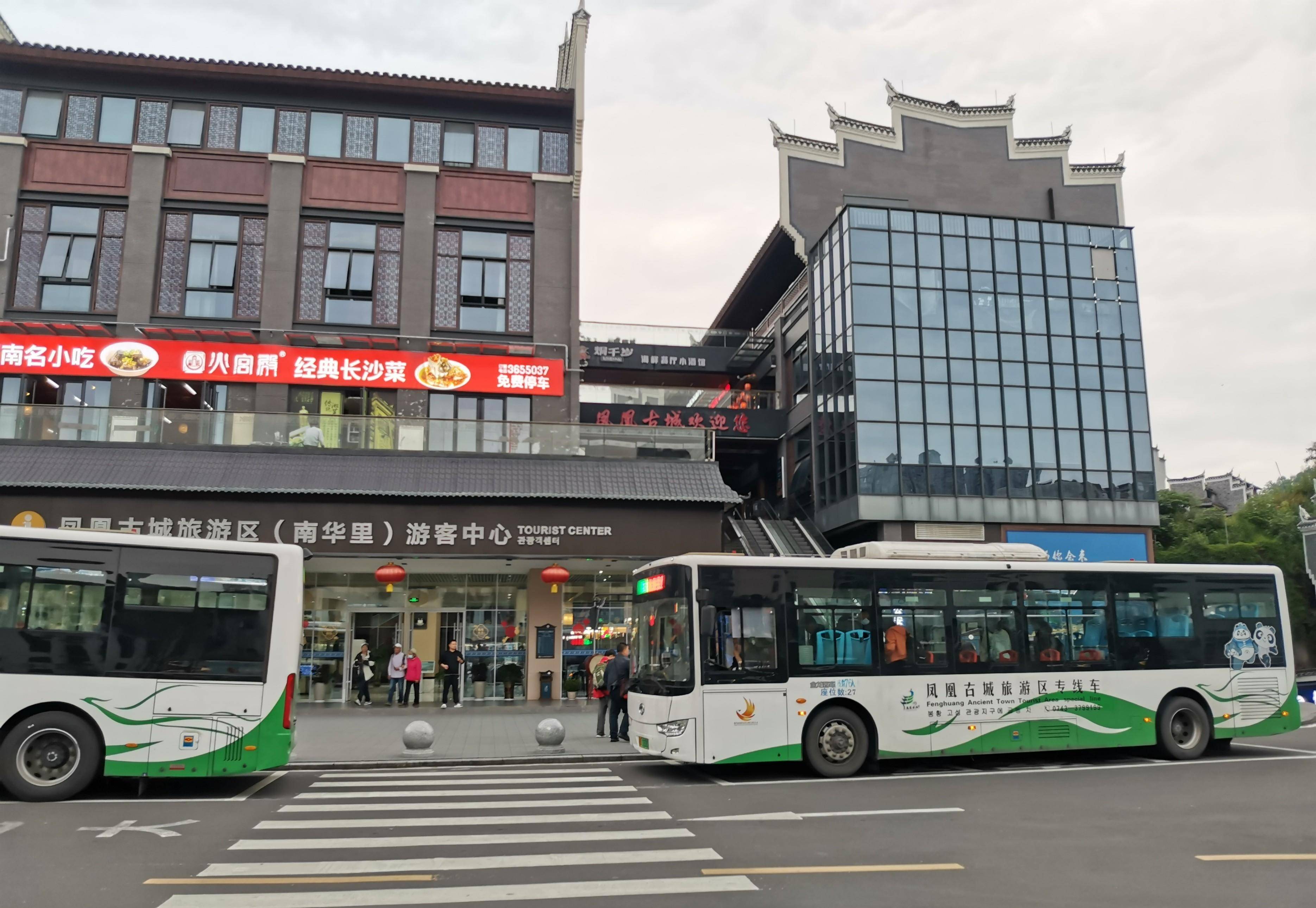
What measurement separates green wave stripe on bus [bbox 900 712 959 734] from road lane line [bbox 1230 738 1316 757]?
248 inches

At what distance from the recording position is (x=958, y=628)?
46.6 ft

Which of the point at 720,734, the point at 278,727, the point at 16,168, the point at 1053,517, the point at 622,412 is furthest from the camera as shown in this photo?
the point at 622,412

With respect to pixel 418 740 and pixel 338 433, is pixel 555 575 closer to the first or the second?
pixel 338 433

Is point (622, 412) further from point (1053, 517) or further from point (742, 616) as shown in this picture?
point (742, 616)

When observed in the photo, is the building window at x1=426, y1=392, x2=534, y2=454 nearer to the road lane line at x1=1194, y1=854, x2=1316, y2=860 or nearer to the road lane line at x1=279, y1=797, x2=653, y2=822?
the road lane line at x1=279, y1=797, x2=653, y2=822

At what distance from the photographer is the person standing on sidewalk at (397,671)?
77.6 ft

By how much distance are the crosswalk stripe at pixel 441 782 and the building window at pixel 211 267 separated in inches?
690

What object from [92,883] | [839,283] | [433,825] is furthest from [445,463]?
[839,283]

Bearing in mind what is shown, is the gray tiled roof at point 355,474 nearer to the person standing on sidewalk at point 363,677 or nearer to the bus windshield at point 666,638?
the person standing on sidewalk at point 363,677

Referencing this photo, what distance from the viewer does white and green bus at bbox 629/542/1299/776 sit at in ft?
42.8

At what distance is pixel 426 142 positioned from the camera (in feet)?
93.1

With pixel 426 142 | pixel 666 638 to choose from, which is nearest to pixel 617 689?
pixel 666 638

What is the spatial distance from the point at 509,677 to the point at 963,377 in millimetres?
20392

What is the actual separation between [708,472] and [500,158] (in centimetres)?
1200
